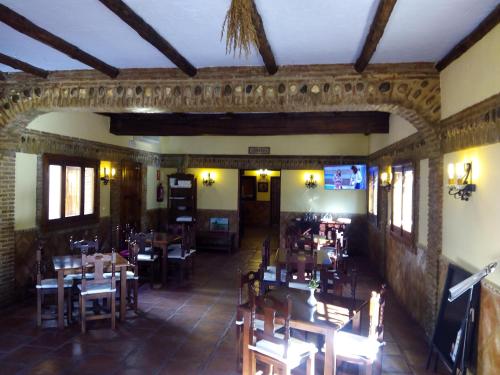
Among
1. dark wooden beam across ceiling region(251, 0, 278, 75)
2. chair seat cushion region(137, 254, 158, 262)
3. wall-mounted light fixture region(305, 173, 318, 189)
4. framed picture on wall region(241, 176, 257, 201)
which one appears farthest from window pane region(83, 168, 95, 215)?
framed picture on wall region(241, 176, 257, 201)

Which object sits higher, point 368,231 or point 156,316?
point 368,231

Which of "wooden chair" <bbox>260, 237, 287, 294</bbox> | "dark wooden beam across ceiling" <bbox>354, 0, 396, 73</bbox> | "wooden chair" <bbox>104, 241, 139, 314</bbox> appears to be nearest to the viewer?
"dark wooden beam across ceiling" <bbox>354, 0, 396, 73</bbox>

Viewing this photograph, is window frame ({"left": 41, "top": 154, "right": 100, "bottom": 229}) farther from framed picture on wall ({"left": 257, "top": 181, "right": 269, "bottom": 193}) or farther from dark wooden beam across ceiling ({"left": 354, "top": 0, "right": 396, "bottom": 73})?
framed picture on wall ({"left": 257, "top": 181, "right": 269, "bottom": 193})

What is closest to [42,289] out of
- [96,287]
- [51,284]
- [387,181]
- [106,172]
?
[51,284]

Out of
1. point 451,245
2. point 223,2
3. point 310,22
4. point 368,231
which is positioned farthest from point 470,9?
point 368,231

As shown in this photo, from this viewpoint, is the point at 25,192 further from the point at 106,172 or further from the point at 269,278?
the point at 269,278

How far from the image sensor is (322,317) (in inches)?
146

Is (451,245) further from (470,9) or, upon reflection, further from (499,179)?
(470,9)

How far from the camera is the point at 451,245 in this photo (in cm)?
445

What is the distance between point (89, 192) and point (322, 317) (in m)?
6.40

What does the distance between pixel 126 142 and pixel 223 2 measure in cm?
729

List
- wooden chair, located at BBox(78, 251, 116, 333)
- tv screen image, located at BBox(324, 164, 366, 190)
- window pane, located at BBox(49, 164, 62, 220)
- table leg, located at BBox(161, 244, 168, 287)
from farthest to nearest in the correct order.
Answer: tv screen image, located at BBox(324, 164, 366, 190) → table leg, located at BBox(161, 244, 168, 287) → window pane, located at BBox(49, 164, 62, 220) → wooden chair, located at BBox(78, 251, 116, 333)

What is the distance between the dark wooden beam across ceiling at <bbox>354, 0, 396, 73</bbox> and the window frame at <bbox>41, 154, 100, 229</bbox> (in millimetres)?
5611

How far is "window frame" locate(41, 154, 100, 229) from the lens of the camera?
6859 mm
